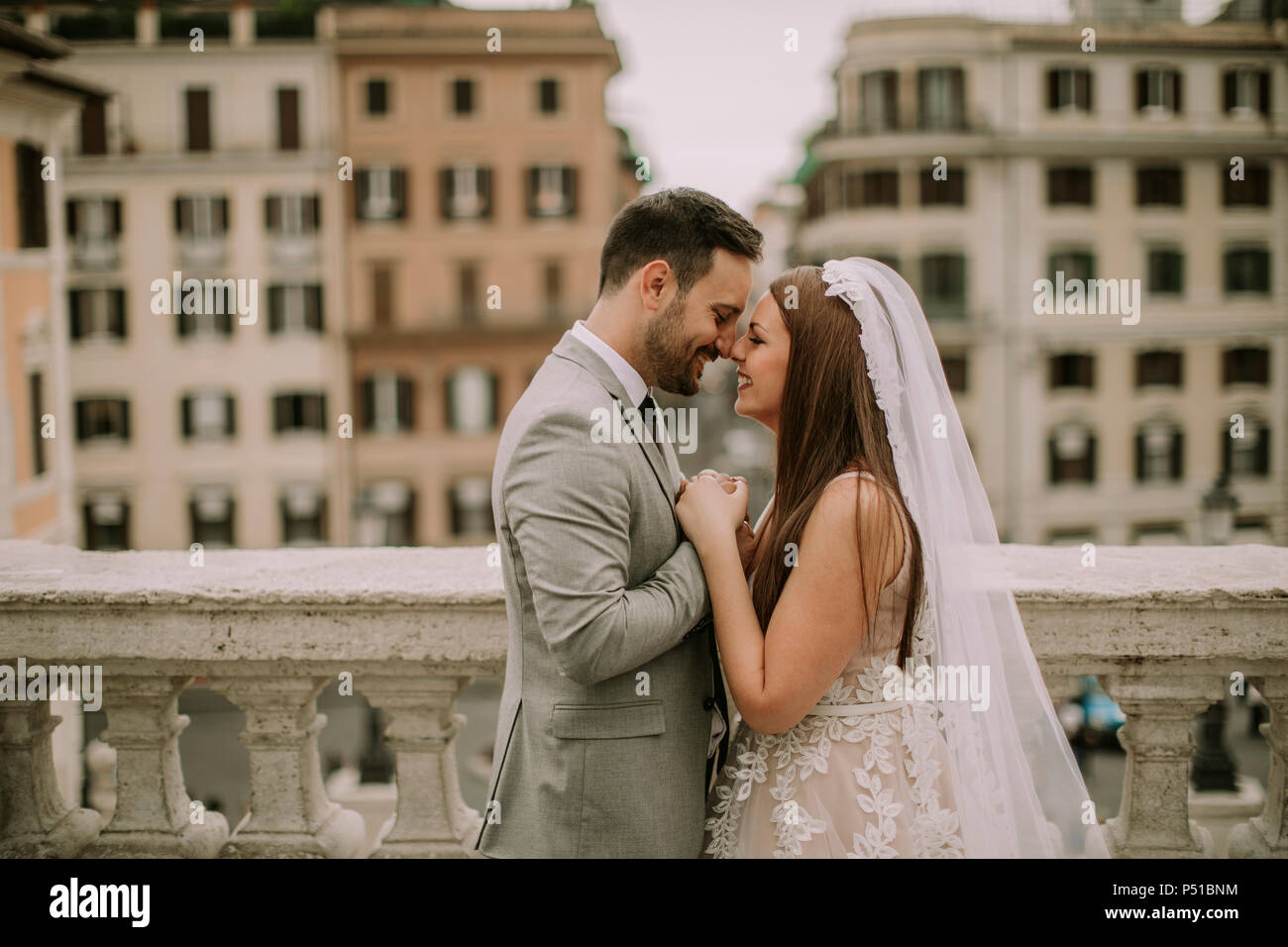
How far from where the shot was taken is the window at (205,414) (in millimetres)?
31797

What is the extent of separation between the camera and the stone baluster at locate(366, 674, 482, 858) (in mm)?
2762

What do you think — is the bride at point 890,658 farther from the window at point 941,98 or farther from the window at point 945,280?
the window at point 941,98

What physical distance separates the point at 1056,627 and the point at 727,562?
0.91 metres

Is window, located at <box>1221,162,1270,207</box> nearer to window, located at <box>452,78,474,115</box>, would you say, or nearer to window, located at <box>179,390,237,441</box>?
window, located at <box>452,78,474,115</box>

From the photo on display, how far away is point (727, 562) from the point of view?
231 cm

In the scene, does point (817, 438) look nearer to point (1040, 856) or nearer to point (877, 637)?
point (877, 637)

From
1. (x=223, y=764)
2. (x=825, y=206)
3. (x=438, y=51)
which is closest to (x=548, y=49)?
(x=438, y=51)

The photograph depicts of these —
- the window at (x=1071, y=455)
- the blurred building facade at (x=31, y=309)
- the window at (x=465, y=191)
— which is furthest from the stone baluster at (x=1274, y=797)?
the window at (x=1071, y=455)

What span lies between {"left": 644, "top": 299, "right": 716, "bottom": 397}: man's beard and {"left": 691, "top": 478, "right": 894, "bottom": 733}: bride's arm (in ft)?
1.15

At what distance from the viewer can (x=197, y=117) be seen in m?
31.2

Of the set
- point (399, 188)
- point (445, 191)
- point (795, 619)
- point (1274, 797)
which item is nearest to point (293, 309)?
point (399, 188)

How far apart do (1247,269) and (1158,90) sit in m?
6.21

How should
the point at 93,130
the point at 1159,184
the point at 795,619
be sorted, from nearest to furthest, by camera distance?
1. the point at 795,619
2. the point at 93,130
3. the point at 1159,184

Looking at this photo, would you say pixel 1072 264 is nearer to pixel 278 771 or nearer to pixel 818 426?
pixel 818 426
